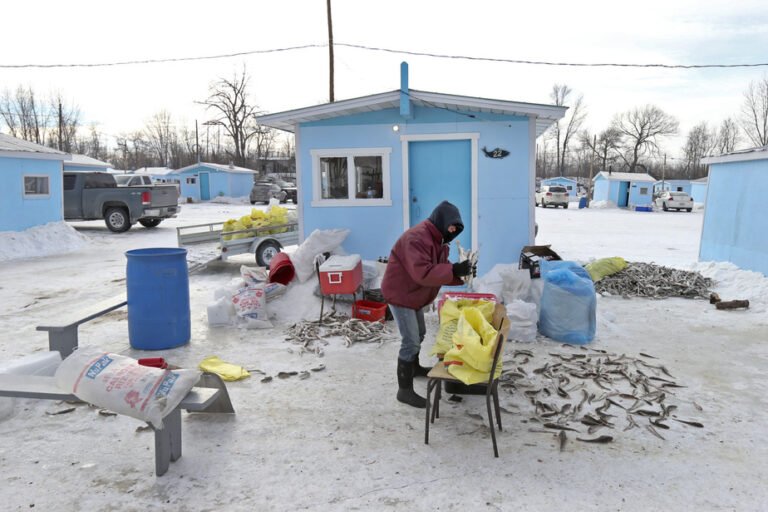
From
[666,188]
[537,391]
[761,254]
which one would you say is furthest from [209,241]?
[666,188]

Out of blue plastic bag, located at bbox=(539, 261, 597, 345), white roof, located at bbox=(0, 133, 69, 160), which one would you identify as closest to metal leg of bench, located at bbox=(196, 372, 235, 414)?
blue plastic bag, located at bbox=(539, 261, 597, 345)

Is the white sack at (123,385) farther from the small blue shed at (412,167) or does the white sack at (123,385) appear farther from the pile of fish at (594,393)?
the small blue shed at (412,167)

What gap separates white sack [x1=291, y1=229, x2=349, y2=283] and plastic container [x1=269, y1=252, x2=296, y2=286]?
8 cm

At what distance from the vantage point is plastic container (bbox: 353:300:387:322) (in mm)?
6734

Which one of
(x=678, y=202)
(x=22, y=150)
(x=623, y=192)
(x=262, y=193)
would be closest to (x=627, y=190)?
(x=623, y=192)

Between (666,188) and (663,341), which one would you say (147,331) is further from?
(666,188)

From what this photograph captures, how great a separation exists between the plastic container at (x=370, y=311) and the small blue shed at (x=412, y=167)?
5.01 ft

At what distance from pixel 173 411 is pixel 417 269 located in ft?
6.27

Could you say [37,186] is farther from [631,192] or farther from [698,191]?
[698,191]

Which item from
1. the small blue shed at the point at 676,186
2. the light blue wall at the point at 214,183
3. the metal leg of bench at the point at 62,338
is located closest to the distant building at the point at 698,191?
the small blue shed at the point at 676,186

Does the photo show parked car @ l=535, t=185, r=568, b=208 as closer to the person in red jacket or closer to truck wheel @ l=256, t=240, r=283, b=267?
truck wheel @ l=256, t=240, r=283, b=267

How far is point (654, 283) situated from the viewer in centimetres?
873

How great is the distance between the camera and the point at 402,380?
4352 millimetres

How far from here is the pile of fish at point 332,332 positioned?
19.5 feet
